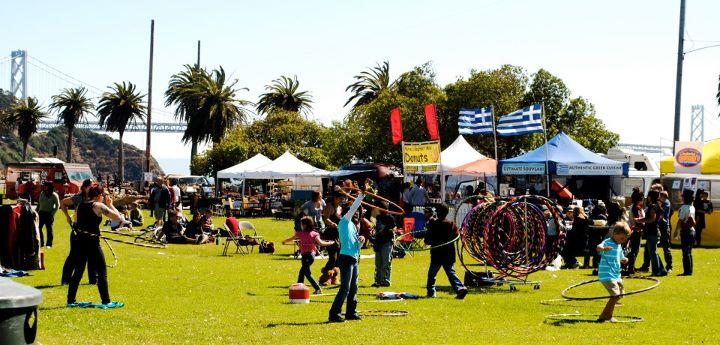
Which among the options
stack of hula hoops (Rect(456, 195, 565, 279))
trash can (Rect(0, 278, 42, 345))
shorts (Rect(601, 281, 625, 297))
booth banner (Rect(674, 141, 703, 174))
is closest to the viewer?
trash can (Rect(0, 278, 42, 345))

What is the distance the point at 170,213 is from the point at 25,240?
10094 millimetres

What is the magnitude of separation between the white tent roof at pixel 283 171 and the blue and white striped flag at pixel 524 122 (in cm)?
1489

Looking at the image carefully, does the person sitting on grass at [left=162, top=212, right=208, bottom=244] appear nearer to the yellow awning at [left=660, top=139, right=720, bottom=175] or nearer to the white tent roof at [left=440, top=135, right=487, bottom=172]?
the white tent roof at [left=440, top=135, right=487, bottom=172]

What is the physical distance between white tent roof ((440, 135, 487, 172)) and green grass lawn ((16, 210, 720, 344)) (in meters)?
14.5

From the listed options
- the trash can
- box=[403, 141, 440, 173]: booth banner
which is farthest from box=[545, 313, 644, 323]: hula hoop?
box=[403, 141, 440, 173]: booth banner

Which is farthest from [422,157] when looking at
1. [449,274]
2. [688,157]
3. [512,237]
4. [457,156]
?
[449,274]

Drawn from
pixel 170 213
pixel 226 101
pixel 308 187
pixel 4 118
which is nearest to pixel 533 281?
pixel 170 213

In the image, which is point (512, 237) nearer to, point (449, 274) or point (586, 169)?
point (449, 274)

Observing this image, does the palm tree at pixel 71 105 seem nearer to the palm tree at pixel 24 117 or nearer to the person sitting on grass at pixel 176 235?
the palm tree at pixel 24 117

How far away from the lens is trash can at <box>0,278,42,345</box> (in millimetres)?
6438

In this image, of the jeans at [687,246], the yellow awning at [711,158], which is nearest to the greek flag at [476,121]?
the yellow awning at [711,158]

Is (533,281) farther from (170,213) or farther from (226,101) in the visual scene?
(226,101)

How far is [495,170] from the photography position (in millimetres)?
35375

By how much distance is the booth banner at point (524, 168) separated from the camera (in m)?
31.7
